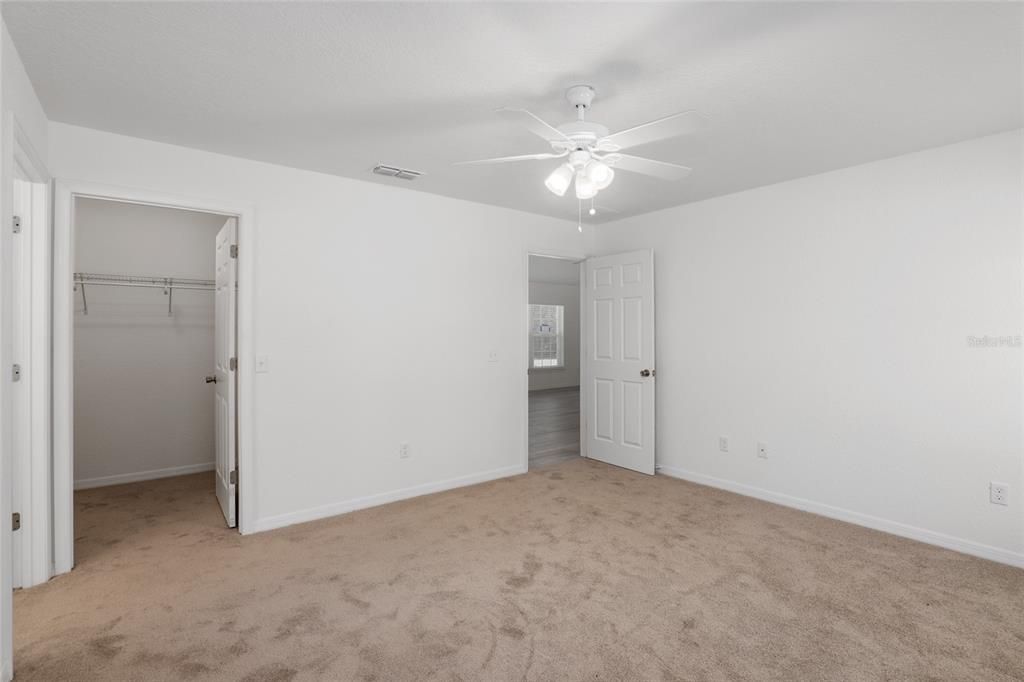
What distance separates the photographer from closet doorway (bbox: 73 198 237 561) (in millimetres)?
4285

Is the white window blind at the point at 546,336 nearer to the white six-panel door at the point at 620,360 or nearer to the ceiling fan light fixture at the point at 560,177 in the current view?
the white six-panel door at the point at 620,360

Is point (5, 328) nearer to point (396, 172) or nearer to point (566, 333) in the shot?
point (396, 172)

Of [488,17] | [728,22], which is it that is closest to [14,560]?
[488,17]

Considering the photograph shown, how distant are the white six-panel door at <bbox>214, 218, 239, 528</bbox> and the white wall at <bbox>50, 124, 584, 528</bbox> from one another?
6.9 inches

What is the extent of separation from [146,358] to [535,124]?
4.39 m

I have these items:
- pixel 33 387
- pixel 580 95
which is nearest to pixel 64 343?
pixel 33 387

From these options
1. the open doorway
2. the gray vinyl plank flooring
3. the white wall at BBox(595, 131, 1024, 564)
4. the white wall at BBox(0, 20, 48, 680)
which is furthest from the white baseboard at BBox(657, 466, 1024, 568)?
the white wall at BBox(0, 20, 48, 680)

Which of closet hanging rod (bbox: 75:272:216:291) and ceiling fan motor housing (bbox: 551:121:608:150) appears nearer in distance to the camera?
ceiling fan motor housing (bbox: 551:121:608:150)

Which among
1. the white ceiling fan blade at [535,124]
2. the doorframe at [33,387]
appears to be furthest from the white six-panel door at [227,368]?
the white ceiling fan blade at [535,124]

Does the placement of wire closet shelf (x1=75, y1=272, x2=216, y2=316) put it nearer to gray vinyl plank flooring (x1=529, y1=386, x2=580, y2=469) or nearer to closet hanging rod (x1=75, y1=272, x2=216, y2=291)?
closet hanging rod (x1=75, y1=272, x2=216, y2=291)

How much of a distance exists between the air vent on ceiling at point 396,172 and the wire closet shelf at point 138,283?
7.92 ft

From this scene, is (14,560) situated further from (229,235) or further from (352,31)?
(352,31)

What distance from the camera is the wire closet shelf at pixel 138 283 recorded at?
171 inches

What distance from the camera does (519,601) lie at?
2.50m
